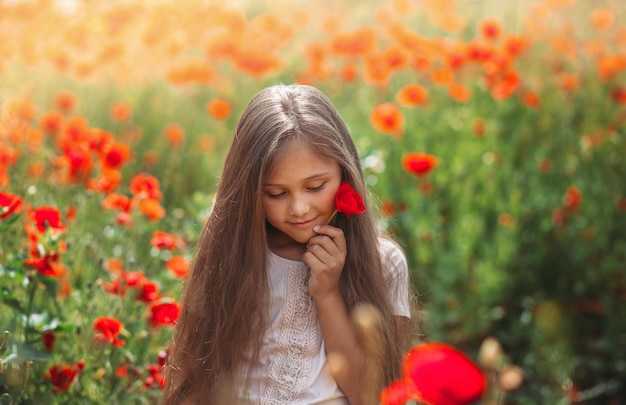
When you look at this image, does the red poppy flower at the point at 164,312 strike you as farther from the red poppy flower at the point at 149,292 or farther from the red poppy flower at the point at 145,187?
the red poppy flower at the point at 145,187

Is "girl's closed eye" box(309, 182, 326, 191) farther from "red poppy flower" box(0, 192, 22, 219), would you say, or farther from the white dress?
"red poppy flower" box(0, 192, 22, 219)

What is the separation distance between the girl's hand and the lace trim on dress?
0.11 metres

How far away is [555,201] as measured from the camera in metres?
3.50

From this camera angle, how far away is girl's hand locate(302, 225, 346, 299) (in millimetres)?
1794

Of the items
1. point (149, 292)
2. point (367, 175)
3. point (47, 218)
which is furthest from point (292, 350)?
point (367, 175)

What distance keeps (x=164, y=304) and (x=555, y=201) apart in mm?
2048

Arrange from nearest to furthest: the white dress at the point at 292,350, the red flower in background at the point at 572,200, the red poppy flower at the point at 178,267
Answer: the white dress at the point at 292,350, the red poppy flower at the point at 178,267, the red flower in background at the point at 572,200

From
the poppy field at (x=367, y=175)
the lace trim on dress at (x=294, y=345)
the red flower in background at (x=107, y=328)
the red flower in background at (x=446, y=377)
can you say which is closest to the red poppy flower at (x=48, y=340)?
the poppy field at (x=367, y=175)

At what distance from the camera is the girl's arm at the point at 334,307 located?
1.80 m

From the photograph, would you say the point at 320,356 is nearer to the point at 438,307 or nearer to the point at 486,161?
the point at 438,307

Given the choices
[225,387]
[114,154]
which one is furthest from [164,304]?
[114,154]

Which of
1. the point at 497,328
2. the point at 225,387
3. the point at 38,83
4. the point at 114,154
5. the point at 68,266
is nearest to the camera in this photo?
the point at 225,387

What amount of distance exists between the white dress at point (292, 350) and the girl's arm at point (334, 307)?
53 mm

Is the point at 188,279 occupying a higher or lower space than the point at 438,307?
higher
